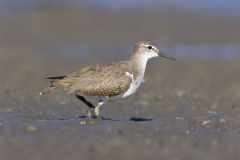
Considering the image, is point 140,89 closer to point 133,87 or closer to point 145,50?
point 145,50

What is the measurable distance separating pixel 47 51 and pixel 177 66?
426 centimetres

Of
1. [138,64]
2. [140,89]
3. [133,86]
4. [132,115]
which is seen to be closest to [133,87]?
[133,86]

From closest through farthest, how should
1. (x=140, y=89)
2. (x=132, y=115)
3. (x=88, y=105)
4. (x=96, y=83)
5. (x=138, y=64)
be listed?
(x=96, y=83), (x=88, y=105), (x=138, y=64), (x=132, y=115), (x=140, y=89)

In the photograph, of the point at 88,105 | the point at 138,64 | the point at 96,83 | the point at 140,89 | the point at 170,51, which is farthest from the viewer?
the point at 170,51

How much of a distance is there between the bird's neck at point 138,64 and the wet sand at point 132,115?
780 millimetres

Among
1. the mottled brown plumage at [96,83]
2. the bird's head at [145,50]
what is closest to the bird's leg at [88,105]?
the mottled brown plumage at [96,83]

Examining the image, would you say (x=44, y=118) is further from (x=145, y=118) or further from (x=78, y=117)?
(x=145, y=118)

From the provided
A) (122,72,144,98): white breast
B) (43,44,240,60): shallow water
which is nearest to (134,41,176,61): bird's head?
(122,72,144,98): white breast

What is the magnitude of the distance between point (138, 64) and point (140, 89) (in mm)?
4003

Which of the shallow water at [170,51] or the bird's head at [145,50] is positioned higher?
the shallow water at [170,51]

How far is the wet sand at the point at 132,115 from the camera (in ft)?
33.3

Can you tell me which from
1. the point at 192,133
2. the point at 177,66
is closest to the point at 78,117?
the point at 192,133

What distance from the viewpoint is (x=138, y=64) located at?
13.0 meters

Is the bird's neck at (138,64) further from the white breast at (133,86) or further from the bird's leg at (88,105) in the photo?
the bird's leg at (88,105)
